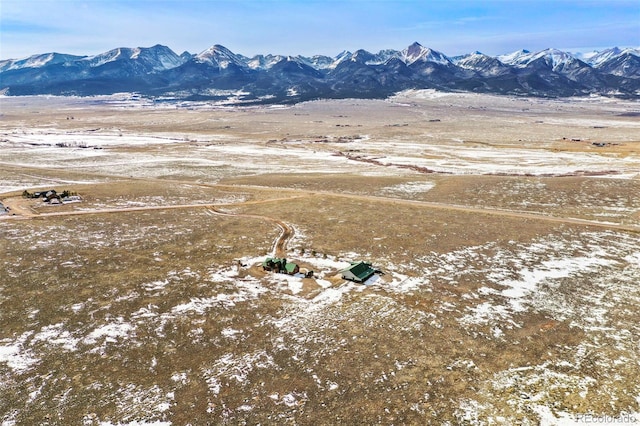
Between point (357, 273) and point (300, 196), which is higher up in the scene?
point (357, 273)

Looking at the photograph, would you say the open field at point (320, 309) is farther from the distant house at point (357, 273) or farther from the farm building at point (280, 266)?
the farm building at point (280, 266)

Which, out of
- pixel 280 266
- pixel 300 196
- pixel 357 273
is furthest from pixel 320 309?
pixel 300 196

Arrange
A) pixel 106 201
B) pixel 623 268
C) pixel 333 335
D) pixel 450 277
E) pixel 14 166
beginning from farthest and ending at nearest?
pixel 14 166
pixel 106 201
pixel 623 268
pixel 450 277
pixel 333 335

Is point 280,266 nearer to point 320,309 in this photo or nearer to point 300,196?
point 320,309

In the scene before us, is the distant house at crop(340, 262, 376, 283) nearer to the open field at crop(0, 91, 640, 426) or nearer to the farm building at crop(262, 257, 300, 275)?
the open field at crop(0, 91, 640, 426)

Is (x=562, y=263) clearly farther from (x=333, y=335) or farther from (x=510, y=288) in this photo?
(x=333, y=335)

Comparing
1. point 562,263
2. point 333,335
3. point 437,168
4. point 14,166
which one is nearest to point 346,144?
point 437,168

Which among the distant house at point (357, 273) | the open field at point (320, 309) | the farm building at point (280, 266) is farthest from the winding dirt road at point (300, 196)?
the distant house at point (357, 273)
